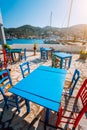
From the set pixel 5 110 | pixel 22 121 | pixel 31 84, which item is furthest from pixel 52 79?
pixel 5 110

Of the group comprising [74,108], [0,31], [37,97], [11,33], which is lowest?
[74,108]

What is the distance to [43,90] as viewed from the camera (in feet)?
6.43

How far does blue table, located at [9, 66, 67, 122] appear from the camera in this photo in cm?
165

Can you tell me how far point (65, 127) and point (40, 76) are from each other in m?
1.37

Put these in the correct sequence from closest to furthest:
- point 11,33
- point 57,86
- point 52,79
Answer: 1. point 57,86
2. point 52,79
3. point 11,33

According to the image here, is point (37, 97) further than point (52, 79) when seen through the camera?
No

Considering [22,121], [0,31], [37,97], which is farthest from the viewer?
[0,31]

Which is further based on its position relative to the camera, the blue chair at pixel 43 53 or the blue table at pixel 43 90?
the blue chair at pixel 43 53

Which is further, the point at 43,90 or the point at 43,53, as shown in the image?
the point at 43,53

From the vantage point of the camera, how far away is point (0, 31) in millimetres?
9398

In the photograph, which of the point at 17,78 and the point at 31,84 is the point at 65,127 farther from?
the point at 17,78

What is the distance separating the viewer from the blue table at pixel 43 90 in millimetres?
1649

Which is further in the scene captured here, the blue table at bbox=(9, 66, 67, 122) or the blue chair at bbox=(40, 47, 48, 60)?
the blue chair at bbox=(40, 47, 48, 60)

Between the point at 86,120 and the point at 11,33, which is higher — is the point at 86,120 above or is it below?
below
